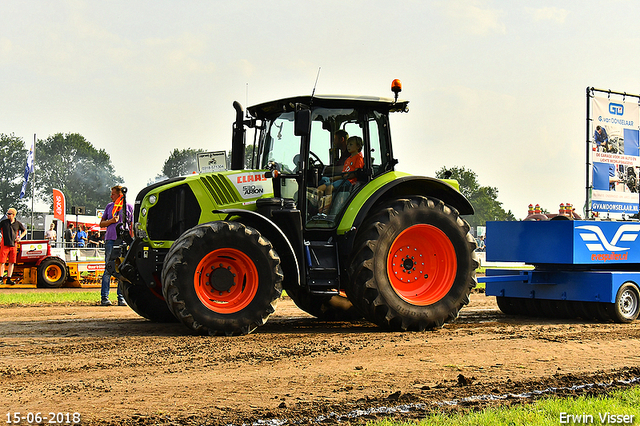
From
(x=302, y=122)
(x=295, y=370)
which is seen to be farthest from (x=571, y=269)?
(x=295, y=370)

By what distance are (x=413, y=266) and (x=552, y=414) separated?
3817mm

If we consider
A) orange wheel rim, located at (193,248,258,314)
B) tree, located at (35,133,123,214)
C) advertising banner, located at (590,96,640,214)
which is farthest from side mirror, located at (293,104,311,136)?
tree, located at (35,133,123,214)

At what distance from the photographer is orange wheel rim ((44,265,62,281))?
17.7 meters

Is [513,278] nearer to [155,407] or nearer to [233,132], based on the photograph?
[233,132]

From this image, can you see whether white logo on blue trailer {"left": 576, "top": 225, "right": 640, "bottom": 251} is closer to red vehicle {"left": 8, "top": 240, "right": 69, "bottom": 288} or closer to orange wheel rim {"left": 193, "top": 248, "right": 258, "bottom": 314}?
orange wheel rim {"left": 193, "top": 248, "right": 258, "bottom": 314}

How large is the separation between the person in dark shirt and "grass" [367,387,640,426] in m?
14.5

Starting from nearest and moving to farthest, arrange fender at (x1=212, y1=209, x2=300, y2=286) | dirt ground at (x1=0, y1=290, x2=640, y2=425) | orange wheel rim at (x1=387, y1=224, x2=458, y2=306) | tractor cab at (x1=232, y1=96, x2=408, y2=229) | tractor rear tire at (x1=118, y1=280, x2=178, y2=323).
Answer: dirt ground at (x1=0, y1=290, x2=640, y2=425), fender at (x1=212, y1=209, x2=300, y2=286), tractor cab at (x1=232, y1=96, x2=408, y2=229), orange wheel rim at (x1=387, y1=224, x2=458, y2=306), tractor rear tire at (x1=118, y1=280, x2=178, y2=323)

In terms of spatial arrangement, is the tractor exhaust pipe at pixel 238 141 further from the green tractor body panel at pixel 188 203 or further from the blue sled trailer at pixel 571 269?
the blue sled trailer at pixel 571 269

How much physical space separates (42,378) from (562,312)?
665 centimetres

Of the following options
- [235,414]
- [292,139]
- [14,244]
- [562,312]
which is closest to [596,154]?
[562,312]

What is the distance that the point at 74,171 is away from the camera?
329 ft

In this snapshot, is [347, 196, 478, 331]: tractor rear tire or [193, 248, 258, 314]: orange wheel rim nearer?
[193, 248, 258, 314]: orange wheel rim

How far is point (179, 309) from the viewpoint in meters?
6.62

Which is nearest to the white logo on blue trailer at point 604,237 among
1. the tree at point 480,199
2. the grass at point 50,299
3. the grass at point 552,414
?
the grass at point 552,414
